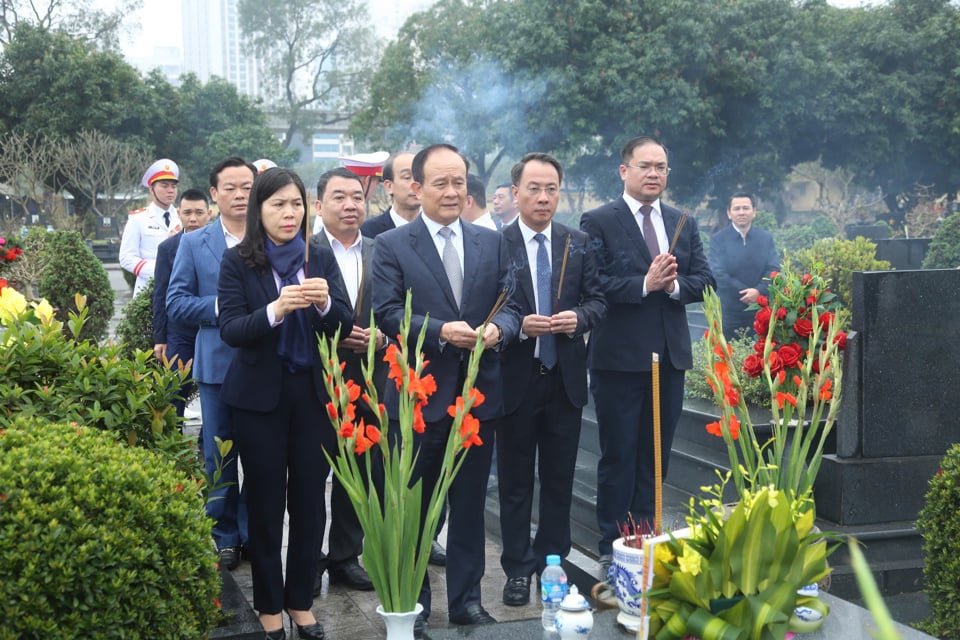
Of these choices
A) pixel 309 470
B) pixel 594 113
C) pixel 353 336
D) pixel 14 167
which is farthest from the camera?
pixel 14 167

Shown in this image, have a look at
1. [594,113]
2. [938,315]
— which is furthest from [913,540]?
[594,113]

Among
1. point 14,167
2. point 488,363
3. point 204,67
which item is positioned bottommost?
point 488,363

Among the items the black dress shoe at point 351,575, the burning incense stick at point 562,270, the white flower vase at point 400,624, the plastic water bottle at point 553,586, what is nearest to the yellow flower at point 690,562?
the plastic water bottle at point 553,586

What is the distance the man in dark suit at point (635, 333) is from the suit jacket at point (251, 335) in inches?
62.0

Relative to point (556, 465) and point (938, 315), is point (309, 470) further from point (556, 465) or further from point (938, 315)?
point (938, 315)

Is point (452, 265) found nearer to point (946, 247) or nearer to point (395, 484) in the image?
point (395, 484)

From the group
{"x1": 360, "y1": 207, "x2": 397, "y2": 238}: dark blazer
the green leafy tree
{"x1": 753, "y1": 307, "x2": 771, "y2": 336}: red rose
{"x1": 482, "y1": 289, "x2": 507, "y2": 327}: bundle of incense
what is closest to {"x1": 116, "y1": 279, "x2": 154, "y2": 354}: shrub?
{"x1": 360, "y1": 207, "x2": 397, "y2": 238}: dark blazer

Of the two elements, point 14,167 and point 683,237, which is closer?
point 683,237

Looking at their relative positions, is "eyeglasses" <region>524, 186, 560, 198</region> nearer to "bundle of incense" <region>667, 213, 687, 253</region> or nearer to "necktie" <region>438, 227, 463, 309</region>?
"necktie" <region>438, 227, 463, 309</region>

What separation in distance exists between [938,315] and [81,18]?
40525mm

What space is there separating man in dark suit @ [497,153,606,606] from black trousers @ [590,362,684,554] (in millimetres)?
317

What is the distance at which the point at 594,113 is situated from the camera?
969 inches

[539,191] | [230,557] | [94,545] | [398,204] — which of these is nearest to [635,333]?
[539,191]

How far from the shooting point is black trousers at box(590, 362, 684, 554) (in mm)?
4996
